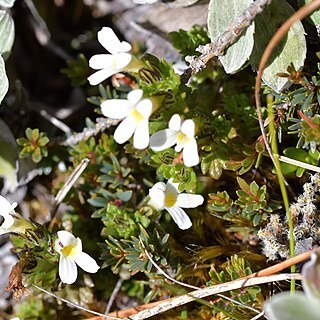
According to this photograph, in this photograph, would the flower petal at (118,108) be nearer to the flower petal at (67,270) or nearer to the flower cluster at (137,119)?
the flower cluster at (137,119)

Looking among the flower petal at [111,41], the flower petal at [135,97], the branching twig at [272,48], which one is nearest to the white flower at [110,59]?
the flower petal at [111,41]

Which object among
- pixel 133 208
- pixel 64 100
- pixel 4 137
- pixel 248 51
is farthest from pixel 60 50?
pixel 248 51

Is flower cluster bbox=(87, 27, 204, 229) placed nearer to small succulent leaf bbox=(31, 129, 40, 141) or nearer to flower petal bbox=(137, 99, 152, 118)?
flower petal bbox=(137, 99, 152, 118)

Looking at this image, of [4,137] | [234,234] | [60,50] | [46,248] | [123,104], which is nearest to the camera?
[123,104]

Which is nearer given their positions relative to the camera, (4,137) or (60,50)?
(4,137)

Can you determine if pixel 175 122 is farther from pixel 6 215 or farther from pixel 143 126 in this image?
pixel 6 215

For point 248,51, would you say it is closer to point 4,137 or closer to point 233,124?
point 233,124

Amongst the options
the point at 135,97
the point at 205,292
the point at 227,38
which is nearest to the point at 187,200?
the point at 205,292
